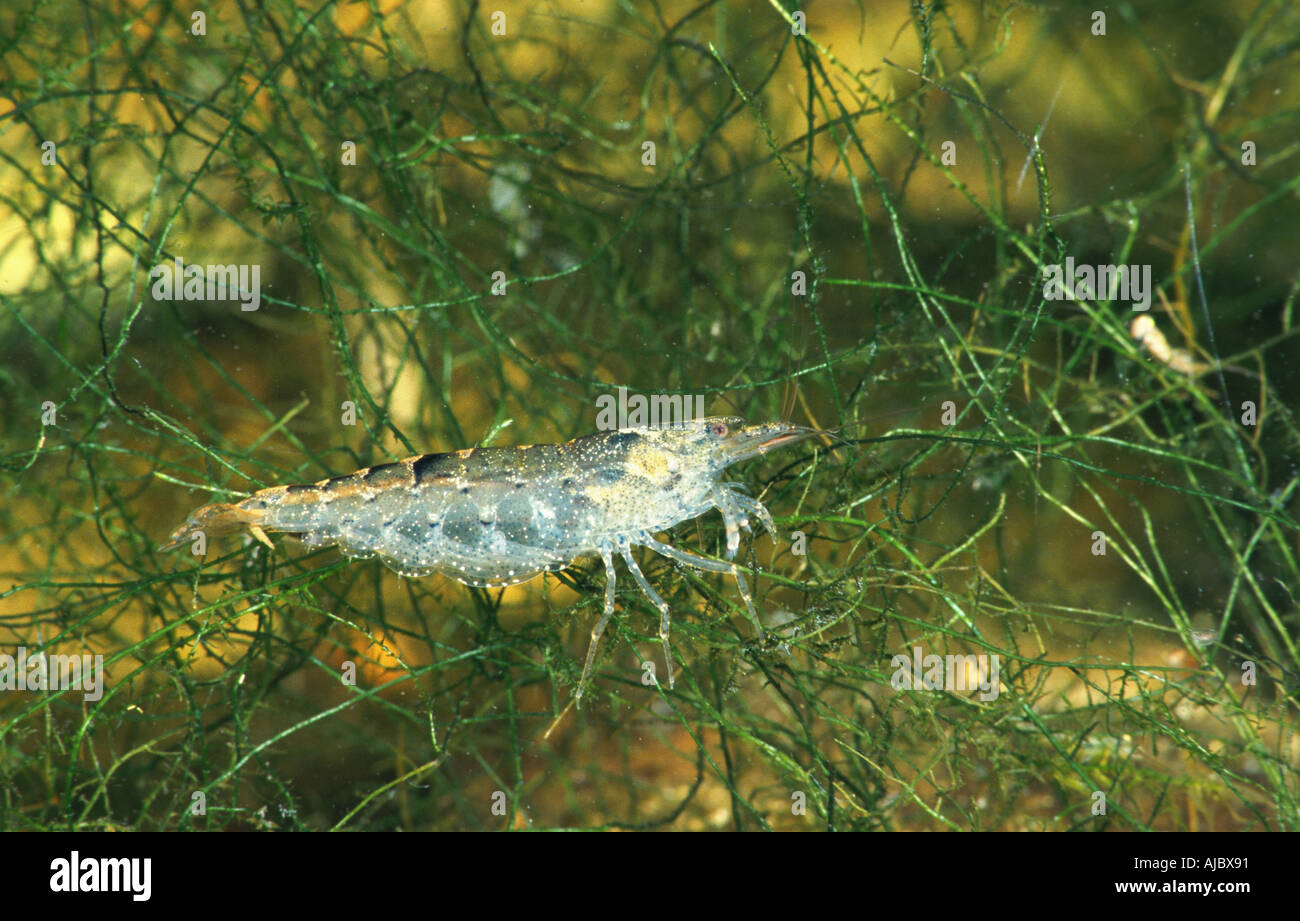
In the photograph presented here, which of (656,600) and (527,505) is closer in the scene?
(656,600)

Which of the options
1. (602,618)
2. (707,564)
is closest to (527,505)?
(602,618)

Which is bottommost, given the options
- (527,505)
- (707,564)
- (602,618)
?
(602,618)

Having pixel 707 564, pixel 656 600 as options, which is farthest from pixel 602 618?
pixel 707 564

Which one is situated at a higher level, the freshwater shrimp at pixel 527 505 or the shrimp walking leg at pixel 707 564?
the freshwater shrimp at pixel 527 505

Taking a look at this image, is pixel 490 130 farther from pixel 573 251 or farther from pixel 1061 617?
pixel 1061 617

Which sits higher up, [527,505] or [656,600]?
[527,505]

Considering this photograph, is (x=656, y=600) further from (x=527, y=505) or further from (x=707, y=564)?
(x=527, y=505)

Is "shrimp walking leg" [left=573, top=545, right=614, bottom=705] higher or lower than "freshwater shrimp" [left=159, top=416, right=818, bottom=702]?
lower

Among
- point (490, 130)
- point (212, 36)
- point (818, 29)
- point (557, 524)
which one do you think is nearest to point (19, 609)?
point (557, 524)

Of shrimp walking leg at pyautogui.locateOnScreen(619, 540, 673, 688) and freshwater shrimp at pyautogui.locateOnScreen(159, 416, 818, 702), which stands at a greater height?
freshwater shrimp at pyautogui.locateOnScreen(159, 416, 818, 702)
